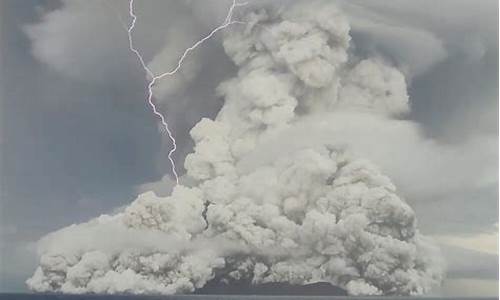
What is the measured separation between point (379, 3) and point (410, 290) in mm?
1492

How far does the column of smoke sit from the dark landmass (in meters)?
0.04

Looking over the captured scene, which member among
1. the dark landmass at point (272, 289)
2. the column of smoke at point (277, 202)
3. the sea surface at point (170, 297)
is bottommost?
the sea surface at point (170, 297)

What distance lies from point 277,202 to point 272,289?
0.45m

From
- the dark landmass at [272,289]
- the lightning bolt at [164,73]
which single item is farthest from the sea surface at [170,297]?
the lightning bolt at [164,73]

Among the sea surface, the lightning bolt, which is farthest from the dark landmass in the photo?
the lightning bolt

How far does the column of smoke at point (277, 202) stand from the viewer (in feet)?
13.6

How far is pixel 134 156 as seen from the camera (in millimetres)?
4414

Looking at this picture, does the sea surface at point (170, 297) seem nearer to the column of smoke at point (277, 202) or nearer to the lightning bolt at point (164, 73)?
the column of smoke at point (277, 202)

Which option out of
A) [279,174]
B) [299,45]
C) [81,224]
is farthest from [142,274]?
[299,45]

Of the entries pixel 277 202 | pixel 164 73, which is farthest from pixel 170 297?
pixel 164 73

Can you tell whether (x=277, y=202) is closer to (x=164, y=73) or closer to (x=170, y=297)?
(x=170, y=297)

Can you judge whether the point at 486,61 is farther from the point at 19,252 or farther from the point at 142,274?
the point at 19,252

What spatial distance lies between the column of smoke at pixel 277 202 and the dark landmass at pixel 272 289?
0.04 meters

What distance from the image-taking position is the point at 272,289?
4.22 meters
